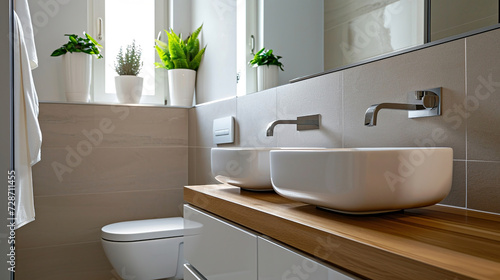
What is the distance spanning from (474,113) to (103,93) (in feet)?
7.63

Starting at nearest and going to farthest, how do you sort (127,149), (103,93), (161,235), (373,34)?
(373,34) < (161,235) < (127,149) < (103,93)

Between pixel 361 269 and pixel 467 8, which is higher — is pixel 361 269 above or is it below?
below

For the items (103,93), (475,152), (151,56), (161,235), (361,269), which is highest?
(151,56)

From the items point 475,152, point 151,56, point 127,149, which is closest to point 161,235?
point 127,149

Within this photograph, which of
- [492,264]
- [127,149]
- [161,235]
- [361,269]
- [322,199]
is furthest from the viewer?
[127,149]

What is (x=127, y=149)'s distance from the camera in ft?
8.01

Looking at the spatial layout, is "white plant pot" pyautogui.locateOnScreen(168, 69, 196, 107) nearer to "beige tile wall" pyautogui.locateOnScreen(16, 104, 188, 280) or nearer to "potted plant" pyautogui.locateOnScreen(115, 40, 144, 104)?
"beige tile wall" pyautogui.locateOnScreen(16, 104, 188, 280)

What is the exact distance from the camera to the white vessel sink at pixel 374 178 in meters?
0.73

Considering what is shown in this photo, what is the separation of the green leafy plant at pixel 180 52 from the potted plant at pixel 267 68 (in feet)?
2.85

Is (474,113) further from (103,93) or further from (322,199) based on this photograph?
(103,93)

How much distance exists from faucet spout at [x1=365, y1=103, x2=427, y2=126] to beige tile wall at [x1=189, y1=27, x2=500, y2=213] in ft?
0.16

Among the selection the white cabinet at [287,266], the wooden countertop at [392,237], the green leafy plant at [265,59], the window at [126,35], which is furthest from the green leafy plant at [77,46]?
the white cabinet at [287,266]

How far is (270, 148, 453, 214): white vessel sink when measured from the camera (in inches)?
28.6

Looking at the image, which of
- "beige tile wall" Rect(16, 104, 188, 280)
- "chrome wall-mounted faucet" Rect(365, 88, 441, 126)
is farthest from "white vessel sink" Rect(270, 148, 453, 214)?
"beige tile wall" Rect(16, 104, 188, 280)
